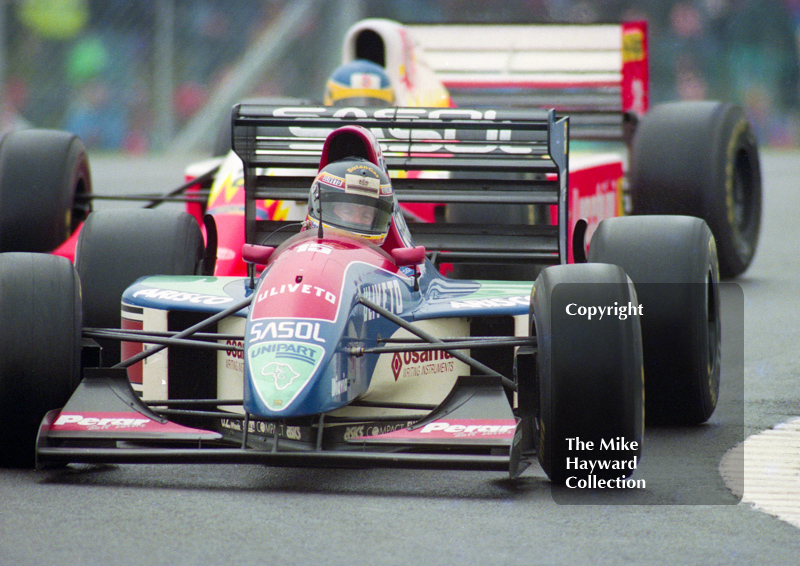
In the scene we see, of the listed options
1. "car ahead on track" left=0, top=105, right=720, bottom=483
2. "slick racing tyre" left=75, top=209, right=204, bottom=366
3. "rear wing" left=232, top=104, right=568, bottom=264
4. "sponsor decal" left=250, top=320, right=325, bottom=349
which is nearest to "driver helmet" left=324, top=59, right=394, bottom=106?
"rear wing" left=232, top=104, right=568, bottom=264

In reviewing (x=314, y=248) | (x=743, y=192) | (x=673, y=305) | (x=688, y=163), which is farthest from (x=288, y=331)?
(x=743, y=192)

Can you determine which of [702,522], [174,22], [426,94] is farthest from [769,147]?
[702,522]

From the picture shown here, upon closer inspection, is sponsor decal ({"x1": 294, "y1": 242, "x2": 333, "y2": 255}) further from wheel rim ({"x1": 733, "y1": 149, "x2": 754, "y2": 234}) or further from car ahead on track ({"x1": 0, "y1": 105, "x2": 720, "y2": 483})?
wheel rim ({"x1": 733, "y1": 149, "x2": 754, "y2": 234})

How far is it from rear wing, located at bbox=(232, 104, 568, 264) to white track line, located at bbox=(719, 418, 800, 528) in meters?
1.35

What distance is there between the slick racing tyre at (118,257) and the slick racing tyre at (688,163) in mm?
3901

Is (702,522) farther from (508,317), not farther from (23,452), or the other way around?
(23,452)

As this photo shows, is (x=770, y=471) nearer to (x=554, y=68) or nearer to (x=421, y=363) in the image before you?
(x=421, y=363)

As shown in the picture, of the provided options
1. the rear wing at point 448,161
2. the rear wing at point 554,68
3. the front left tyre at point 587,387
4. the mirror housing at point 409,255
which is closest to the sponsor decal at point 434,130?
the rear wing at point 448,161

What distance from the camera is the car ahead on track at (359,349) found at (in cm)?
429

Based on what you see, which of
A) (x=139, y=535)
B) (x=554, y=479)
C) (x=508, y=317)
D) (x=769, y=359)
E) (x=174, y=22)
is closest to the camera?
(x=139, y=535)

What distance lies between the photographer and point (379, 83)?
27.6 feet

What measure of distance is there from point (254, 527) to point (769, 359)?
377cm

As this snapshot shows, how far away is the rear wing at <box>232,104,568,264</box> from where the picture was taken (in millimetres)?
6031

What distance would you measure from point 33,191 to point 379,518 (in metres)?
4.82
